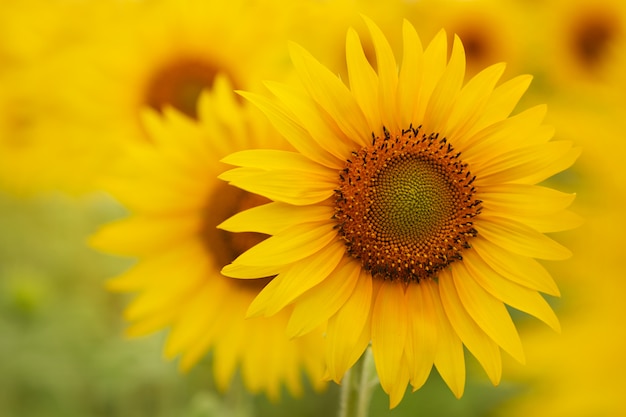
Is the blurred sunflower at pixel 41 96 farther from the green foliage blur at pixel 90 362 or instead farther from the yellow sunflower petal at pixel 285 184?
the yellow sunflower petal at pixel 285 184

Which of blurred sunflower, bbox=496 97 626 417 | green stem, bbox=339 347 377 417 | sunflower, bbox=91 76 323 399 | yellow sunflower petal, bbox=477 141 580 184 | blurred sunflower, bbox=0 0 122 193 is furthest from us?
blurred sunflower, bbox=0 0 122 193

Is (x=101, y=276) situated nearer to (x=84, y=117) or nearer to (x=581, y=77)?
(x=84, y=117)

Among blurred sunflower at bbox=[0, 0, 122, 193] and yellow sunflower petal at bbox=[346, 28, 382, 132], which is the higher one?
blurred sunflower at bbox=[0, 0, 122, 193]

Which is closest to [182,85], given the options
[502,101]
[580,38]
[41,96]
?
[41,96]

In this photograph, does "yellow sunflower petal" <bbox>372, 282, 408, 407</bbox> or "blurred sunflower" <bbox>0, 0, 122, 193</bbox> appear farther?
"blurred sunflower" <bbox>0, 0, 122, 193</bbox>

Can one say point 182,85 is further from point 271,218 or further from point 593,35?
point 593,35

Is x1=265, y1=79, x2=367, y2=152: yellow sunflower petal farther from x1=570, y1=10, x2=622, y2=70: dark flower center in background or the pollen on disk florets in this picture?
x1=570, y1=10, x2=622, y2=70: dark flower center in background

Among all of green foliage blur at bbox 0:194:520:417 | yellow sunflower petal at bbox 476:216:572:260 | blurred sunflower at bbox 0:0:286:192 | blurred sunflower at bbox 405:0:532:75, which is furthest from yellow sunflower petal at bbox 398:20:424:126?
blurred sunflower at bbox 405:0:532:75
